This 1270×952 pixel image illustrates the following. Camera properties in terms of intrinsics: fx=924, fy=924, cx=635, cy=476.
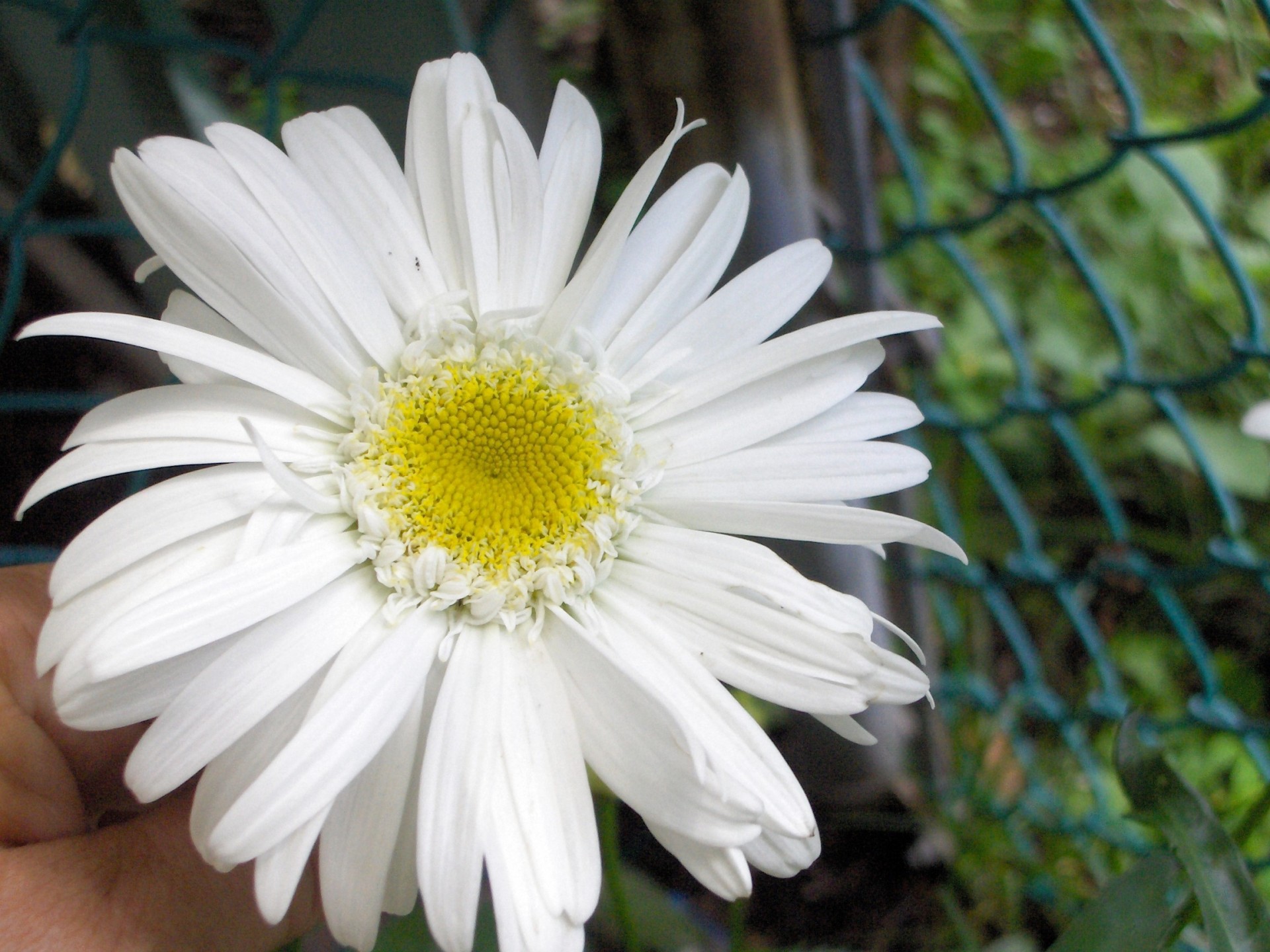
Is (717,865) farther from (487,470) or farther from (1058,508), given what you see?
(1058,508)

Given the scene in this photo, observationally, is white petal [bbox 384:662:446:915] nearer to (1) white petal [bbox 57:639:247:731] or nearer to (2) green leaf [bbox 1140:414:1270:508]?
(1) white petal [bbox 57:639:247:731]

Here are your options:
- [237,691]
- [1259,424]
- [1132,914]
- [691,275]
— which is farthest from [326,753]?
[1259,424]

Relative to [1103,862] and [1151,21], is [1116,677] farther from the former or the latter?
[1151,21]

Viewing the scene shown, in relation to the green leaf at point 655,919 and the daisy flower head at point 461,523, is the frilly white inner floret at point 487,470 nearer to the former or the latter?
the daisy flower head at point 461,523

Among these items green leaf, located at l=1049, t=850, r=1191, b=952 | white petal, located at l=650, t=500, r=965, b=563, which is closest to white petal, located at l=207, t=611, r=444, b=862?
white petal, located at l=650, t=500, r=965, b=563

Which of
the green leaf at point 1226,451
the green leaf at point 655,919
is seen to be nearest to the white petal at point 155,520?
the green leaf at point 655,919
